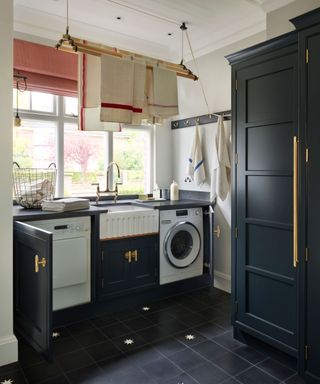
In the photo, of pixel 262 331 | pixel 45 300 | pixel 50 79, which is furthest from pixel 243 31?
pixel 45 300

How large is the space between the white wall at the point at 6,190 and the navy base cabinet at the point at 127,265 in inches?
35.5

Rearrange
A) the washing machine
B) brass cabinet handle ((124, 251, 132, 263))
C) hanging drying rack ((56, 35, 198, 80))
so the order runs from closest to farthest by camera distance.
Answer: hanging drying rack ((56, 35, 198, 80)), brass cabinet handle ((124, 251, 132, 263)), the washing machine

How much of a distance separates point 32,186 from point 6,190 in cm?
70

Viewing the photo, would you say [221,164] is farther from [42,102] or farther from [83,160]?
[42,102]

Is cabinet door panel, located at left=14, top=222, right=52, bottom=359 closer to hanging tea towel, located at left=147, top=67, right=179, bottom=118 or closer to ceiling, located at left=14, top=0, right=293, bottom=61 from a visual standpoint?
hanging tea towel, located at left=147, top=67, right=179, bottom=118

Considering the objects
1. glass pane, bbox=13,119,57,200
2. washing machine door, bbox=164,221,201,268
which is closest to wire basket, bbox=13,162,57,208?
glass pane, bbox=13,119,57,200

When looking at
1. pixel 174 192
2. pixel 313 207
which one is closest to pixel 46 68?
pixel 174 192

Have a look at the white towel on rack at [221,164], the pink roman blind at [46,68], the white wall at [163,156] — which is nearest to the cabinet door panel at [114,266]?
the white towel on rack at [221,164]

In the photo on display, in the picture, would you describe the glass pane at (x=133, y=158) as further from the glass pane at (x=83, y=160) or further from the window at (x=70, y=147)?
the glass pane at (x=83, y=160)

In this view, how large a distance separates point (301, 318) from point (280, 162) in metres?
1.04

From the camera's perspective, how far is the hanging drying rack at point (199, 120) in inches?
147

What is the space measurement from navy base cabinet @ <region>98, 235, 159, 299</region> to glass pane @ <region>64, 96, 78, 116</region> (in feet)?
5.15

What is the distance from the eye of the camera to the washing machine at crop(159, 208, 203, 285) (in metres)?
Result: 3.57

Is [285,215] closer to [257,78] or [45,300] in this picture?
[257,78]
